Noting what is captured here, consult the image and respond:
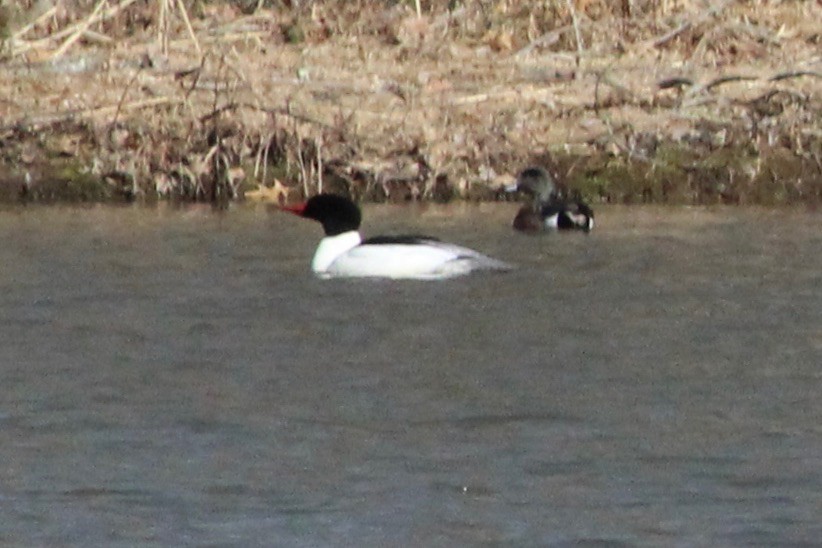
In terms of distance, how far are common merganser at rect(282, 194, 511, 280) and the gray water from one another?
0.51ft

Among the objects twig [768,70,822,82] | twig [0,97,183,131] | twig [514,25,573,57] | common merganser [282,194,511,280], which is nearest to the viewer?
common merganser [282,194,511,280]

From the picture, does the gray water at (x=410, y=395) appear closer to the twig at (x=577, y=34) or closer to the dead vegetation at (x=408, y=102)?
the dead vegetation at (x=408, y=102)

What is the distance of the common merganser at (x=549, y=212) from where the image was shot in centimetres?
1636

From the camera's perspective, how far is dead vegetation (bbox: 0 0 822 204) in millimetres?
17781

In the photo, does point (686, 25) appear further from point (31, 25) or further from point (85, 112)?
point (31, 25)

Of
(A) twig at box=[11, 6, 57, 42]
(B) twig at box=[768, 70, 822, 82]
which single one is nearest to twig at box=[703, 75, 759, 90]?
(B) twig at box=[768, 70, 822, 82]

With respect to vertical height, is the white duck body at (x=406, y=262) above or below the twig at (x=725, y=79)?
below

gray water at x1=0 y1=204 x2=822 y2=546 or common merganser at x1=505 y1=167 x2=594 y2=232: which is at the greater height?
common merganser at x1=505 y1=167 x2=594 y2=232

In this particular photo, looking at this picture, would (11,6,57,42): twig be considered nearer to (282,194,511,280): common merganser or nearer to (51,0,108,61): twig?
(51,0,108,61): twig

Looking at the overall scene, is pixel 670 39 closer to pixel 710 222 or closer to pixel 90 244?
pixel 710 222

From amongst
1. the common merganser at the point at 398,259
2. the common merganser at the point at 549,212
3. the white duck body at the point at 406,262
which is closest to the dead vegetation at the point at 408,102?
the common merganser at the point at 549,212

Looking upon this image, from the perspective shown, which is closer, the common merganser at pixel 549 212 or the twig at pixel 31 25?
the common merganser at pixel 549 212

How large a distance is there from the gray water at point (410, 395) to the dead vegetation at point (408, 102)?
2122 millimetres

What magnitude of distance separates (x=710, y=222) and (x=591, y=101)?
2.74 metres
